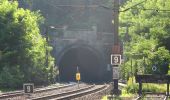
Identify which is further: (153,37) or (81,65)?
(81,65)

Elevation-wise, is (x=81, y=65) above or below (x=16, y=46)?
below

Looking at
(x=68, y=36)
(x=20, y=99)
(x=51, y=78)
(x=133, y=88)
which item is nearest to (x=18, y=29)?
(x=51, y=78)

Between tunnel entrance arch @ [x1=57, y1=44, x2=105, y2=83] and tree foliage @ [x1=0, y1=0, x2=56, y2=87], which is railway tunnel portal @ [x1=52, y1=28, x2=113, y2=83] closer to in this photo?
tunnel entrance arch @ [x1=57, y1=44, x2=105, y2=83]

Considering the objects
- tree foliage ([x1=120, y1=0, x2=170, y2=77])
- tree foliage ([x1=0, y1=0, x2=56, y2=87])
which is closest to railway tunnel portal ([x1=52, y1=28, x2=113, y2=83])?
tree foliage ([x1=120, y1=0, x2=170, y2=77])

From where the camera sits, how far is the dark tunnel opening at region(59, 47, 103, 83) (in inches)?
4141

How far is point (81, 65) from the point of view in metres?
109

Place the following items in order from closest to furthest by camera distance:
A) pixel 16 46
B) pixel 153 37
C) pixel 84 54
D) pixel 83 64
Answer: pixel 153 37 < pixel 16 46 < pixel 84 54 < pixel 83 64

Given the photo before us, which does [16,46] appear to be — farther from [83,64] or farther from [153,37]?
[83,64]

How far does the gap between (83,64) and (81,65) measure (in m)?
0.66

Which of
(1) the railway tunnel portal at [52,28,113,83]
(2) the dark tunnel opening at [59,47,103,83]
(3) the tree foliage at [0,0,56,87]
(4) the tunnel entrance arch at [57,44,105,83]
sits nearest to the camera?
(3) the tree foliage at [0,0,56,87]

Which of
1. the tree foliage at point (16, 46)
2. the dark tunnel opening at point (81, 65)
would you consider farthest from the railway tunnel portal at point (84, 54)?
the tree foliage at point (16, 46)

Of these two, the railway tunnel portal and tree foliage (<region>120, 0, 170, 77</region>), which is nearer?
tree foliage (<region>120, 0, 170, 77</region>)

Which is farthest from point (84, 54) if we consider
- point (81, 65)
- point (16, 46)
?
point (16, 46)

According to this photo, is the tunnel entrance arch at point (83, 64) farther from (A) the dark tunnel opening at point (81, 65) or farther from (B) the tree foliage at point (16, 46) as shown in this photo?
(B) the tree foliage at point (16, 46)
